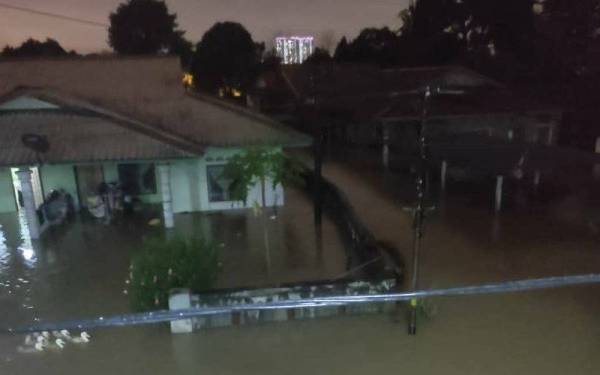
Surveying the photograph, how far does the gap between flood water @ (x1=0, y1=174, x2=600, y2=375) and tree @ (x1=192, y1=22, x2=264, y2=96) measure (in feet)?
100

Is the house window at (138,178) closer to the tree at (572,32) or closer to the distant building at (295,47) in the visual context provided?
the tree at (572,32)

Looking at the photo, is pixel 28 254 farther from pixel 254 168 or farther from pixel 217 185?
pixel 254 168

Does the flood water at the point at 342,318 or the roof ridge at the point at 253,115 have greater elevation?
the roof ridge at the point at 253,115

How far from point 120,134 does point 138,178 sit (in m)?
2.35

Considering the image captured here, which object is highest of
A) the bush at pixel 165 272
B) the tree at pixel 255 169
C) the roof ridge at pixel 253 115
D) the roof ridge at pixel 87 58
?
the roof ridge at pixel 87 58

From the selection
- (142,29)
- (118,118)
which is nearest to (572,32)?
(118,118)

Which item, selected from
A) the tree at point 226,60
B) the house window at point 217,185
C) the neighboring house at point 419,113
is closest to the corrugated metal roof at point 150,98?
the house window at point 217,185

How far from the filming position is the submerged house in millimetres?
15750

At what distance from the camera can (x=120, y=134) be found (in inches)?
647

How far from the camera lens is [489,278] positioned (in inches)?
474

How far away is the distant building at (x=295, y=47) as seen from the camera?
52.6 metres

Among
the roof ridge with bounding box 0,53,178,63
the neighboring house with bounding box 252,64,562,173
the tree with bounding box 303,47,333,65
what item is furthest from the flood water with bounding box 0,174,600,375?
the tree with bounding box 303,47,333,65

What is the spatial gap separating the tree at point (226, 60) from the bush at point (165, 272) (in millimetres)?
35947

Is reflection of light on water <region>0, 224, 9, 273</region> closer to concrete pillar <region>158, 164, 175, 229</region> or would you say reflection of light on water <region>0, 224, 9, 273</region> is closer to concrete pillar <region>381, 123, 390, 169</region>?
concrete pillar <region>158, 164, 175, 229</region>
